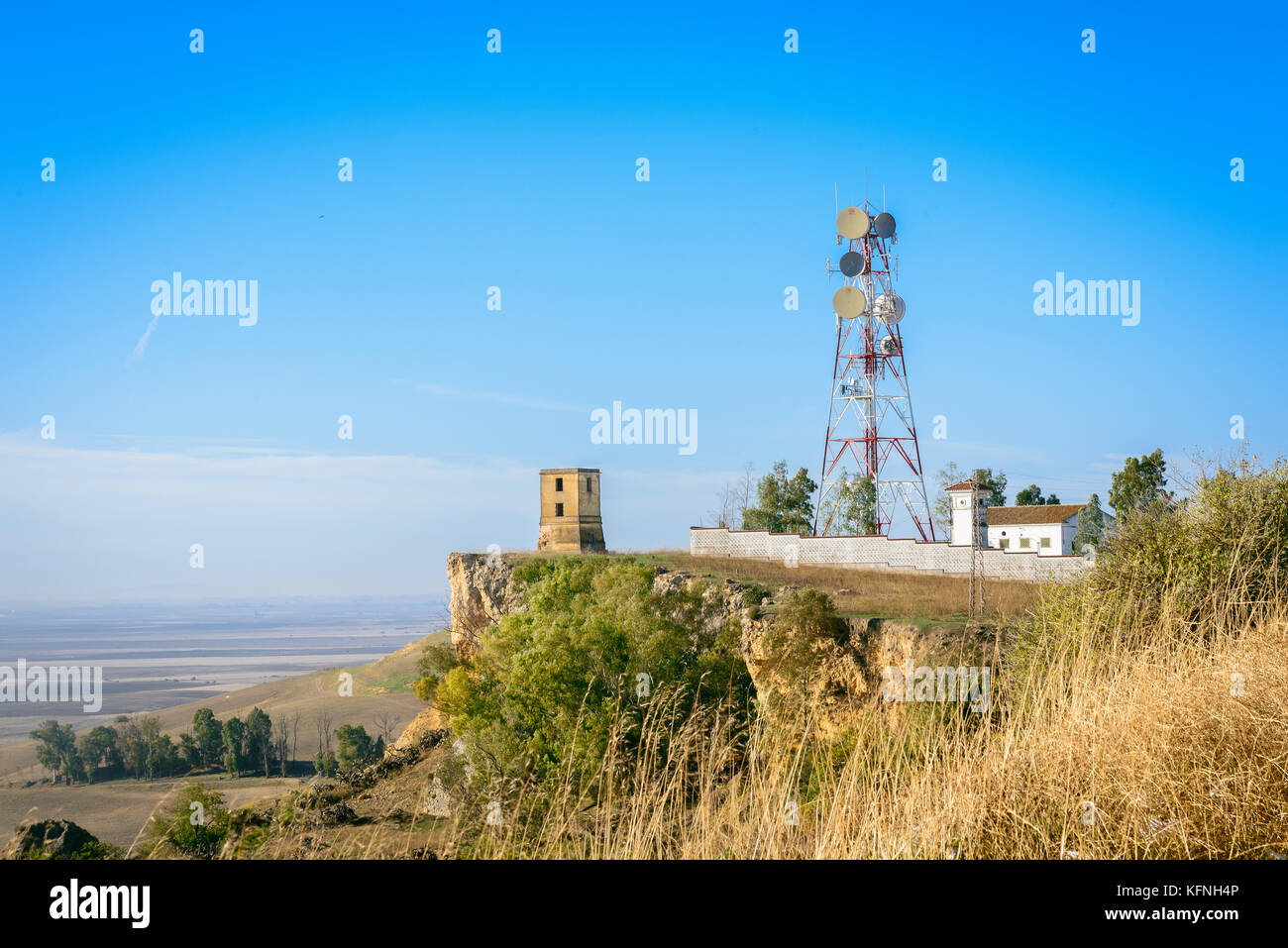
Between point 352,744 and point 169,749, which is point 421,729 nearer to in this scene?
point 169,749

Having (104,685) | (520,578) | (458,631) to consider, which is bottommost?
(104,685)

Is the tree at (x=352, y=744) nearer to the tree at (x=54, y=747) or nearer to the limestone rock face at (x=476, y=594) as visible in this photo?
the tree at (x=54, y=747)

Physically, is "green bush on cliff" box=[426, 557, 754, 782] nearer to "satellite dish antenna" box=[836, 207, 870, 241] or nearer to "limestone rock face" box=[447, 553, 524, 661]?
"limestone rock face" box=[447, 553, 524, 661]

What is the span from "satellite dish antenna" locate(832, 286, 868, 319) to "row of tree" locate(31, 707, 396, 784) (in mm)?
44340

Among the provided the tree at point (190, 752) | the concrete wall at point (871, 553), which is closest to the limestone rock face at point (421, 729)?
the concrete wall at point (871, 553)

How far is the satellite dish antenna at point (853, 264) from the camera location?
51688mm

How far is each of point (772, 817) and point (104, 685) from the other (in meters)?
161

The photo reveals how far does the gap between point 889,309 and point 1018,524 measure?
570 inches

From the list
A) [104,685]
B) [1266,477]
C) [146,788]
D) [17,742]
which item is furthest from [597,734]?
[104,685]

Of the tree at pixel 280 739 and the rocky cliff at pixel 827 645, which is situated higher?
the rocky cliff at pixel 827 645

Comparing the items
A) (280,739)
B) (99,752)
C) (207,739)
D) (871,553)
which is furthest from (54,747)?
(871,553)

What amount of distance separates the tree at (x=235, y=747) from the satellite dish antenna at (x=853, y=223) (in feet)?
210
